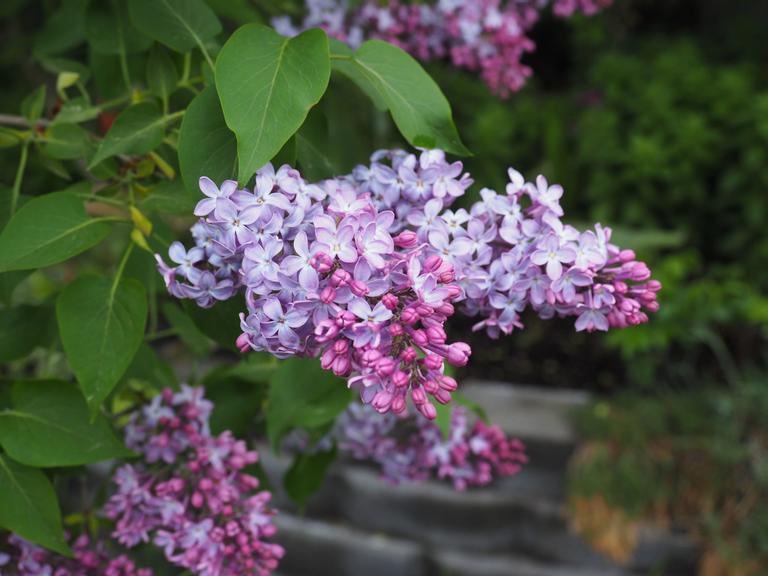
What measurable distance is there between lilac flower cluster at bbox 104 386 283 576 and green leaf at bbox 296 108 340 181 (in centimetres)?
35

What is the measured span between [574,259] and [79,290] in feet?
1.56

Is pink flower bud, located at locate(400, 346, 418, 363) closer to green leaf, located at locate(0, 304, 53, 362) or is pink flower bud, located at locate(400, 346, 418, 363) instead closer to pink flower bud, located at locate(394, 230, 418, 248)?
pink flower bud, located at locate(394, 230, 418, 248)

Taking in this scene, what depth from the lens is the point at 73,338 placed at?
0.89 metres

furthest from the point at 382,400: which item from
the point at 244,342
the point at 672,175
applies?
the point at 672,175

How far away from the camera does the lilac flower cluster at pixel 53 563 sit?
1.02m

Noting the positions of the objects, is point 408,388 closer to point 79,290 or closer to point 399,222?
point 399,222

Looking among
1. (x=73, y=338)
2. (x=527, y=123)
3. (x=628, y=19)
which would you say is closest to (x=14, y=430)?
(x=73, y=338)

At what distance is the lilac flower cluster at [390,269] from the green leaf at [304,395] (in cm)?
23

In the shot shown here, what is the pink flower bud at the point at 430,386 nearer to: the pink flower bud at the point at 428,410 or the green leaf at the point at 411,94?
the pink flower bud at the point at 428,410

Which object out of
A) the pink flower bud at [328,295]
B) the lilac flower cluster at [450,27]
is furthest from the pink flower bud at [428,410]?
the lilac flower cluster at [450,27]

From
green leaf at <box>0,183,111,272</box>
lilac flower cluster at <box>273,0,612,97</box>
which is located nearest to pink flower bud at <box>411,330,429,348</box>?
green leaf at <box>0,183,111,272</box>

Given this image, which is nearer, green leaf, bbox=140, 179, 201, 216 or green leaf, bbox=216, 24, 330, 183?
green leaf, bbox=216, 24, 330, 183

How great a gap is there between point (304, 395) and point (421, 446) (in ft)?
0.98

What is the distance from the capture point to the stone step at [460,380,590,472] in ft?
9.46
